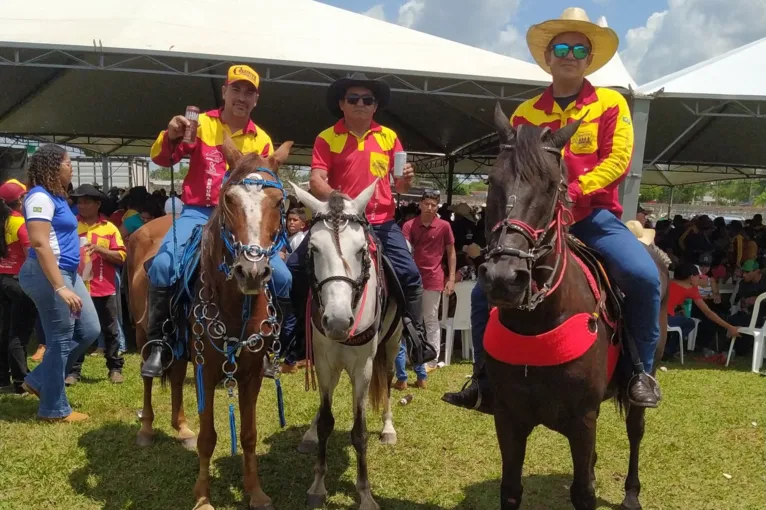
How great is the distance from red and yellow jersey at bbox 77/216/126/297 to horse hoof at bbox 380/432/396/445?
13.1 feet

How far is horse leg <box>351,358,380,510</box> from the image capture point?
12.2 ft

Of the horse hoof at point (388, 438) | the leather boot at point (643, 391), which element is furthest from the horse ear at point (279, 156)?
the horse hoof at point (388, 438)

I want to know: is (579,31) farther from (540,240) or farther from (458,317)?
(458,317)

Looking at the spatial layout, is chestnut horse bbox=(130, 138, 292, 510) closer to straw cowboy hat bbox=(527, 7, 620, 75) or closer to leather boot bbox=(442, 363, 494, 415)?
leather boot bbox=(442, 363, 494, 415)

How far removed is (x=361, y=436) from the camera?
3.75m

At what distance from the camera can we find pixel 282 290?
3.65m

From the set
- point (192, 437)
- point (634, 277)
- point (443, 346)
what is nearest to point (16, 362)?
point (192, 437)

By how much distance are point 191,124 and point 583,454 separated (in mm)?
3122

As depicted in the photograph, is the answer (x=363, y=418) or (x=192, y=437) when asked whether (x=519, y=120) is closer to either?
(x=363, y=418)

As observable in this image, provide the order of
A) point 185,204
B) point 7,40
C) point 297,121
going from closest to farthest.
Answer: point 185,204
point 7,40
point 297,121

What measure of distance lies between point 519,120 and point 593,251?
35.0 inches

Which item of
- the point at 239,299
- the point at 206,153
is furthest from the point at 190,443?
the point at 206,153

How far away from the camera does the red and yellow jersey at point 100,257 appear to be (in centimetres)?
656

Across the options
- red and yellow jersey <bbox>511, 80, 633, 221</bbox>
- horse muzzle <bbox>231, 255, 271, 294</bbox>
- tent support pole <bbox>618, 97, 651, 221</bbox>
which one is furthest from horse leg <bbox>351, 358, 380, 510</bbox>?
tent support pole <bbox>618, 97, 651, 221</bbox>
